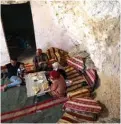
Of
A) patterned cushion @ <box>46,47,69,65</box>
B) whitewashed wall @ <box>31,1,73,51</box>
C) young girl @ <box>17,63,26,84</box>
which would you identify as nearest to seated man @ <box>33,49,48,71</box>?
patterned cushion @ <box>46,47,69,65</box>

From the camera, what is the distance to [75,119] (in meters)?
7.24

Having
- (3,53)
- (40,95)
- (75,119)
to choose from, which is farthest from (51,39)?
(75,119)

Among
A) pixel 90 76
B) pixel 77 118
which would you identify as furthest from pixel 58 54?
pixel 77 118

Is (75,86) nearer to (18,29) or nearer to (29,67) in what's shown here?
(29,67)

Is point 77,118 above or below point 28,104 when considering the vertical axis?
below

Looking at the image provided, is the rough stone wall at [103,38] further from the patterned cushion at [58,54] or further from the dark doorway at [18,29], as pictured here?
the dark doorway at [18,29]

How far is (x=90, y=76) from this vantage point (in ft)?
27.6

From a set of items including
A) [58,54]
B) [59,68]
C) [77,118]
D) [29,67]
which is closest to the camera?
[77,118]

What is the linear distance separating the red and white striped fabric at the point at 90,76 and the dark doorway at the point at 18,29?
2.70 meters

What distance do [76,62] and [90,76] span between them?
82 centimetres

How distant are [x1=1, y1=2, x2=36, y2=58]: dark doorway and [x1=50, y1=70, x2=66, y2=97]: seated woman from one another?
8.97 feet

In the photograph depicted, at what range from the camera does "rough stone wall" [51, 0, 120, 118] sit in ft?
24.8

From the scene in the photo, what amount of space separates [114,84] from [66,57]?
2266 mm

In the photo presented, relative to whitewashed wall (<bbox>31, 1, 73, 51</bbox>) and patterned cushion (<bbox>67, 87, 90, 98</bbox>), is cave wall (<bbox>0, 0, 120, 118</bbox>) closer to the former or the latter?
whitewashed wall (<bbox>31, 1, 73, 51</bbox>)
